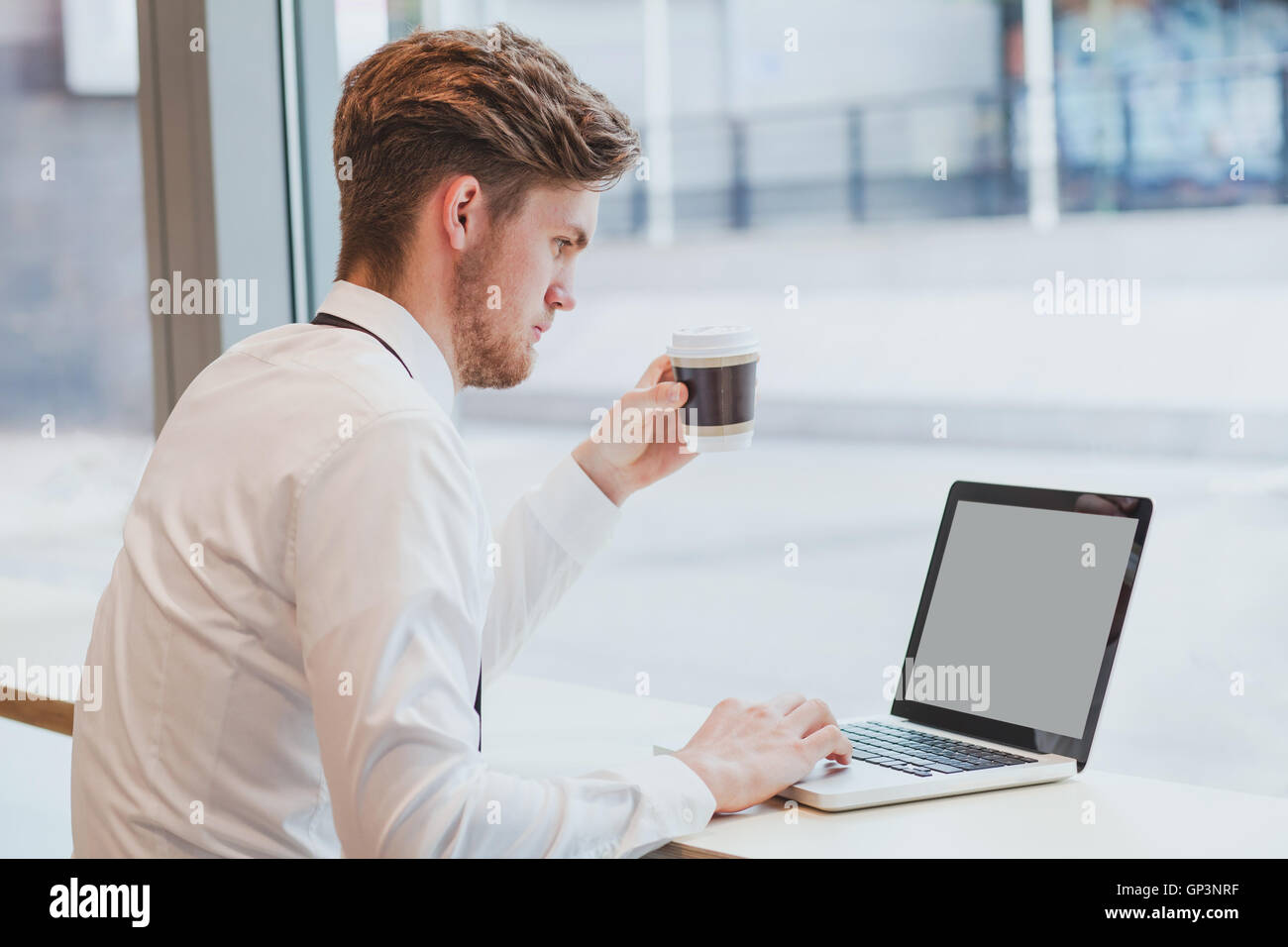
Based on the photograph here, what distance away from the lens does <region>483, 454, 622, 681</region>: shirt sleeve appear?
1.29 metres

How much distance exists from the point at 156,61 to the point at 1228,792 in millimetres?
1674

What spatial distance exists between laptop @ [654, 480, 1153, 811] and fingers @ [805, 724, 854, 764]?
0.01 metres

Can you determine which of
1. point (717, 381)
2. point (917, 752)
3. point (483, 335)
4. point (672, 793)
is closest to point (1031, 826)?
point (917, 752)

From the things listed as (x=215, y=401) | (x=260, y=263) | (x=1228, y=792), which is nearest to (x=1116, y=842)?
(x=1228, y=792)

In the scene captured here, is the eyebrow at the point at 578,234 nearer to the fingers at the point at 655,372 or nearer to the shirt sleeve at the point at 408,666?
the fingers at the point at 655,372

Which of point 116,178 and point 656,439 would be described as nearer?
point 656,439

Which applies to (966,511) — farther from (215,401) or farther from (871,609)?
(871,609)

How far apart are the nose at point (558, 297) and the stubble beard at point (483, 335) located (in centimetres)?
5

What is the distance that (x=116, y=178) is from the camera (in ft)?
7.08

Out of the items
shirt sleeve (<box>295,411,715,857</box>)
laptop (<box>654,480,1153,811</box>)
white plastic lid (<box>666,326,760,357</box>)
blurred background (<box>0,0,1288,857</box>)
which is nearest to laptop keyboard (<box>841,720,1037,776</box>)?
laptop (<box>654,480,1153,811</box>)

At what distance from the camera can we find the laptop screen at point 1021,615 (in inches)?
42.8

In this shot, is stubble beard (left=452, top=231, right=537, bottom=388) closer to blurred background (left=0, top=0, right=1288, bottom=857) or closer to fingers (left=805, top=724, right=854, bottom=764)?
blurred background (left=0, top=0, right=1288, bottom=857)

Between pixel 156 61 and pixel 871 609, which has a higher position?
pixel 156 61

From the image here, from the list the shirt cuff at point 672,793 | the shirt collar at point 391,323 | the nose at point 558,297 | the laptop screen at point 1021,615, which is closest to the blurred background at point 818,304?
the laptop screen at point 1021,615
